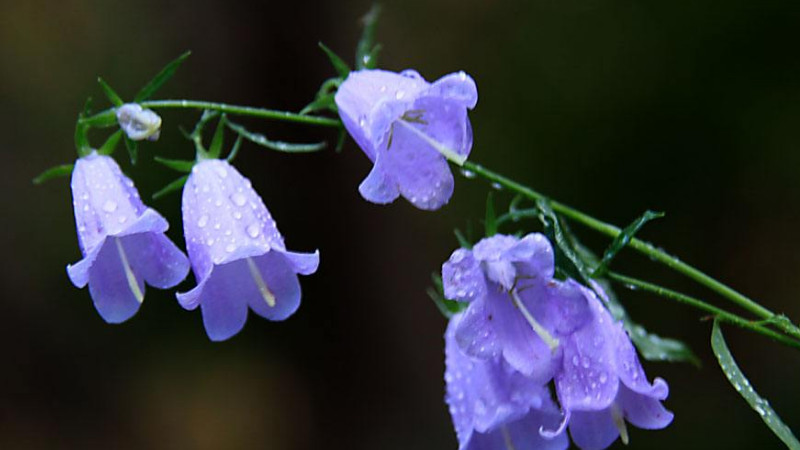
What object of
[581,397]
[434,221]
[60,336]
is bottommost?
[434,221]

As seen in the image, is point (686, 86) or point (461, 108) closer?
point (461, 108)

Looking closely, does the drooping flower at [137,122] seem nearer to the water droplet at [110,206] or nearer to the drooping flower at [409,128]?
the water droplet at [110,206]

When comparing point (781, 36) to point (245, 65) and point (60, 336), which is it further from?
point (60, 336)

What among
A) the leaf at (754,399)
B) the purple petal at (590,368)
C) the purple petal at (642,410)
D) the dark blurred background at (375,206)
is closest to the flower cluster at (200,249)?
the purple petal at (590,368)

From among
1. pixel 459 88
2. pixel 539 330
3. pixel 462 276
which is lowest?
pixel 539 330

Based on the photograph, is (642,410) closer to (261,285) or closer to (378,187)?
(378,187)

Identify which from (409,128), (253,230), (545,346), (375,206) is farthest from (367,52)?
(375,206)

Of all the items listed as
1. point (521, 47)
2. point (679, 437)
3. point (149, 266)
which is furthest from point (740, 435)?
point (149, 266)
